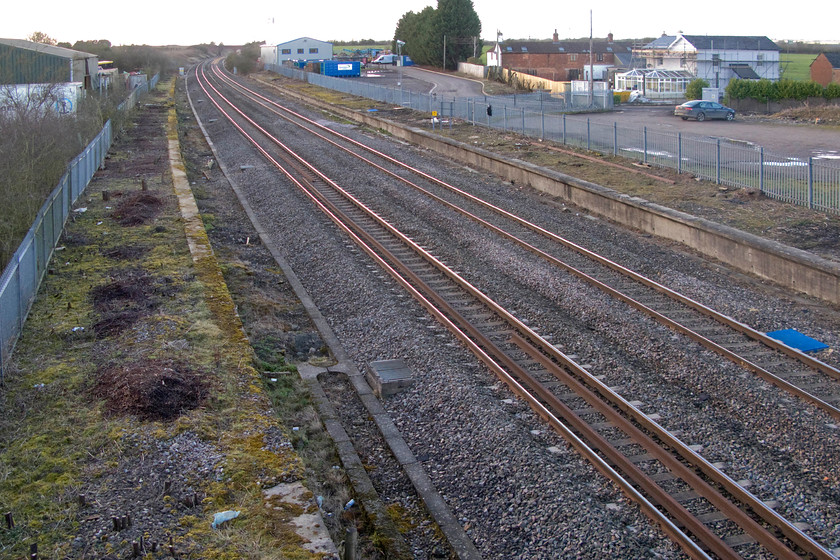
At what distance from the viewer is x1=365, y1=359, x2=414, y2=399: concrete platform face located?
8.84 meters

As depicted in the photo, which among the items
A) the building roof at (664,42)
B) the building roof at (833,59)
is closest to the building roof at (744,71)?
the building roof at (833,59)

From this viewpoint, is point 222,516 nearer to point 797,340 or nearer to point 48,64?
point 797,340

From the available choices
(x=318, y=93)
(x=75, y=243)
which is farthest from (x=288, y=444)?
(x=318, y=93)

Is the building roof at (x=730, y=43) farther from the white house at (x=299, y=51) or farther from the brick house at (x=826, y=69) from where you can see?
the white house at (x=299, y=51)

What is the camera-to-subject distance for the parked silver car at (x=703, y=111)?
40.0m

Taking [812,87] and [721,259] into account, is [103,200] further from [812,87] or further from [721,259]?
[812,87]

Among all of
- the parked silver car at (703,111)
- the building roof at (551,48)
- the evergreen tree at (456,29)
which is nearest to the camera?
the parked silver car at (703,111)

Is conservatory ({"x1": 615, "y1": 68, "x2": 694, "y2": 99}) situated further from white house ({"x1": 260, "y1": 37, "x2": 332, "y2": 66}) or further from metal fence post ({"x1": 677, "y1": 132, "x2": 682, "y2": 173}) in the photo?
white house ({"x1": 260, "y1": 37, "x2": 332, "y2": 66})

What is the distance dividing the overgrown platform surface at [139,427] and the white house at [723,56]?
213ft

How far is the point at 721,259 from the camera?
14.0 meters

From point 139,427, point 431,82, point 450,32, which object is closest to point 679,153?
point 139,427

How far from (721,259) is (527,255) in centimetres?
356

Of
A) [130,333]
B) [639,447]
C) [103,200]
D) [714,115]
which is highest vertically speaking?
[714,115]

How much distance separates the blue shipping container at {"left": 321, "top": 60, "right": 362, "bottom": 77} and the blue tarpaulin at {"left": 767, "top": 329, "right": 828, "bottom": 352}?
6614 cm
